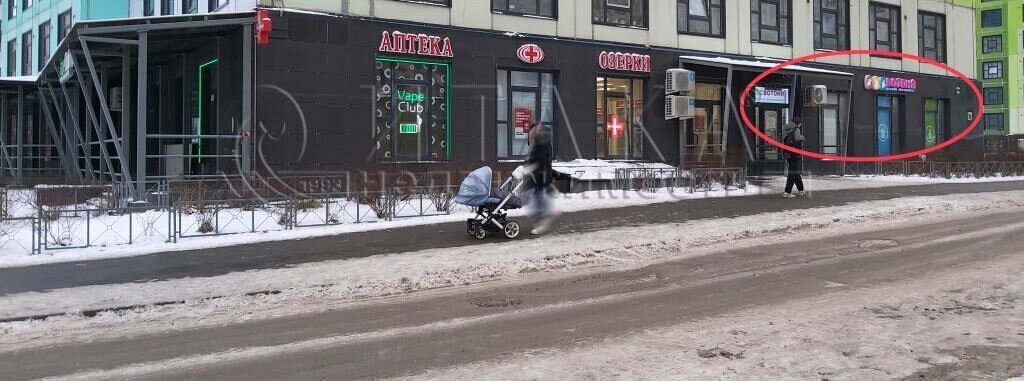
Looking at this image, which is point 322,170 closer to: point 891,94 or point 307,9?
point 307,9

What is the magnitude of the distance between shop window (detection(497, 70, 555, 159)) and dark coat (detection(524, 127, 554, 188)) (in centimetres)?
876

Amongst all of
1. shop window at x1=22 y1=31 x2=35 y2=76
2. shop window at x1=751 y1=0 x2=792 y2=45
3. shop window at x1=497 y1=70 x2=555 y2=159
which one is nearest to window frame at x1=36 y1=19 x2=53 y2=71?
shop window at x1=22 y1=31 x2=35 y2=76

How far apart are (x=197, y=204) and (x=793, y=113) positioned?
69.6ft

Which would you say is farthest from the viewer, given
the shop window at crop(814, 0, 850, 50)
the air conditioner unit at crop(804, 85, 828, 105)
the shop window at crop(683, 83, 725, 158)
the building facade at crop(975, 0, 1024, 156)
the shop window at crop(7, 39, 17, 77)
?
the building facade at crop(975, 0, 1024, 156)

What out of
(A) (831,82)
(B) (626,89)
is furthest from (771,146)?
(B) (626,89)

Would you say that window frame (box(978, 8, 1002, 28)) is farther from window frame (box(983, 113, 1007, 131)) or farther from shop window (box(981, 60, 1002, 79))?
window frame (box(983, 113, 1007, 131))

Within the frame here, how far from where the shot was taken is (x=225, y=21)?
15875mm

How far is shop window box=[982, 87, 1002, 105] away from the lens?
277 feet

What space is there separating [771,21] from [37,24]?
31.2 metres

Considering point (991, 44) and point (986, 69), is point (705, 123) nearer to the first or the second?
point (991, 44)

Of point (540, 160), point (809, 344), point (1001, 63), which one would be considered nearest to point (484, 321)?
point (809, 344)

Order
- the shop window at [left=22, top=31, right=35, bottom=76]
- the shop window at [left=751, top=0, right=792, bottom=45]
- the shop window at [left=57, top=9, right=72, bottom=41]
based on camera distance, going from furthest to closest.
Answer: the shop window at [left=22, top=31, right=35, bottom=76] → the shop window at [left=57, top=9, right=72, bottom=41] → the shop window at [left=751, top=0, right=792, bottom=45]

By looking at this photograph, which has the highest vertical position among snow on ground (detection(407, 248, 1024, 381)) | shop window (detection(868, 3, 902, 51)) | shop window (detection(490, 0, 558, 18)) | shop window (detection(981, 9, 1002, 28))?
shop window (detection(981, 9, 1002, 28))

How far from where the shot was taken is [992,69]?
8575cm
